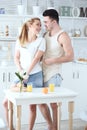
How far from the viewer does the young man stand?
344 centimetres

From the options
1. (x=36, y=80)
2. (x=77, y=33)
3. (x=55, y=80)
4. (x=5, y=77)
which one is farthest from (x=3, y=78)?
(x=77, y=33)

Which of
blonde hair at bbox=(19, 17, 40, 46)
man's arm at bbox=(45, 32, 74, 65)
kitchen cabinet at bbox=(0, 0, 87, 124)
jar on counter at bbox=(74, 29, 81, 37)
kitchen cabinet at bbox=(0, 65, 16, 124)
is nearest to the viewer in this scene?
man's arm at bbox=(45, 32, 74, 65)

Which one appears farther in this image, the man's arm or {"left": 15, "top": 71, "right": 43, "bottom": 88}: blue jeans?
{"left": 15, "top": 71, "right": 43, "bottom": 88}: blue jeans

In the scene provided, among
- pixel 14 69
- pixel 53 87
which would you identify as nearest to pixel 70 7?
pixel 14 69

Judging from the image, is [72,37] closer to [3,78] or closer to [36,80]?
[3,78]

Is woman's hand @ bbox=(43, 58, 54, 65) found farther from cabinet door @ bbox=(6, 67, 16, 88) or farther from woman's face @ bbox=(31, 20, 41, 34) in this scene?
cabinet door @ bbox=(6, 67, 16, 88)

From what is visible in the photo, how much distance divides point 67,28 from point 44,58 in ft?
6.69

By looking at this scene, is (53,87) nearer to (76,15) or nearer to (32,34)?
(32,34)

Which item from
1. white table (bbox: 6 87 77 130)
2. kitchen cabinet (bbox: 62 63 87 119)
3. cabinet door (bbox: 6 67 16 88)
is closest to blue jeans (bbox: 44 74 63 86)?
white table (bbox: 6 87 77 130)

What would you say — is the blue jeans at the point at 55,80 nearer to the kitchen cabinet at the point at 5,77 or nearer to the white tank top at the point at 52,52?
the white tank top at the point at 52,52

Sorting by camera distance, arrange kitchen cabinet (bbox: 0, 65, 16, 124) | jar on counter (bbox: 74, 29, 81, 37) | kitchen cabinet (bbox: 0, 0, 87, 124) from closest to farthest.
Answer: kitchen cabinet (bbox: 0, 65, 16, 124), kitchen cabinet (bbox: 0, 0, 87, 124), jar on counter (bbox: 74, 29, 81, 37)

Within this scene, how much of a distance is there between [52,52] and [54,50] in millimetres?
34

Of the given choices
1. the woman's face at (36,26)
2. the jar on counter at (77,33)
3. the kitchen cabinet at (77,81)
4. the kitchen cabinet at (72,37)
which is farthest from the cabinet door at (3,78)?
the jar on counter at (77,33)

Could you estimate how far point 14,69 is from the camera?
4520 millimetres
